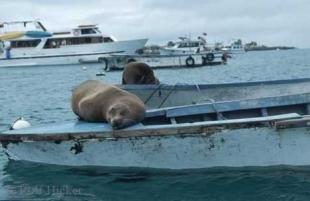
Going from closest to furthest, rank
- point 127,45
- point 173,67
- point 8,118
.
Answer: point 8,118 → point 173,67 → point 127,45

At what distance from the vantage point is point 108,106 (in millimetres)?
11812

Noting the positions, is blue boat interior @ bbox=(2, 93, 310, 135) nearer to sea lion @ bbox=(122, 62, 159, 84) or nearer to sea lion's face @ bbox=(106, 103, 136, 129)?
sea lion's face @ bbox=(106, 103, 136, 129)

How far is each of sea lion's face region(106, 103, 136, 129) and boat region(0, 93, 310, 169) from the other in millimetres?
155

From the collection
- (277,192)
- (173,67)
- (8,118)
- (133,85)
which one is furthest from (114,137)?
(173,67)

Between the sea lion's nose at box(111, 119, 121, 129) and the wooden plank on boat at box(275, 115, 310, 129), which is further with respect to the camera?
the sea lion's nose at box(111, 119, 121, 129)

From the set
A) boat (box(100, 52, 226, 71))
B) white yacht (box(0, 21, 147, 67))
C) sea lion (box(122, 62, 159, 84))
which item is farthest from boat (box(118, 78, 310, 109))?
white yacht (box(0, 21, 147, 67))

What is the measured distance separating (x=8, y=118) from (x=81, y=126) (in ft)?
38.6

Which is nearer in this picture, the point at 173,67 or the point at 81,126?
the point at 81,126

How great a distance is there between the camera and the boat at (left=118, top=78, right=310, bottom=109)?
15113mm

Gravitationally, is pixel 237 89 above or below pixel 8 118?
above

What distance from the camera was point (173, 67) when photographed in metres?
64.9

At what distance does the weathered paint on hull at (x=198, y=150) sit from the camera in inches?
413

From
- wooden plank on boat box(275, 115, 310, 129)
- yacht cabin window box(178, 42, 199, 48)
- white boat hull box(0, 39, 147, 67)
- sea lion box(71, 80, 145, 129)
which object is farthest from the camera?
yacht cabin window box(178, 42, 199, 48)

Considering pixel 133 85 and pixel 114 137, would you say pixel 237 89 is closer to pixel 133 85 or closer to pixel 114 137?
pixel 133 85
